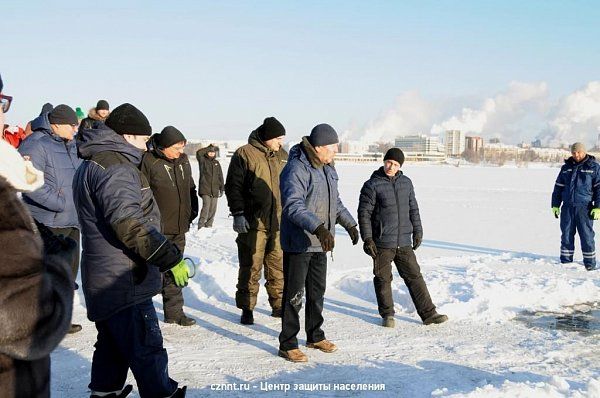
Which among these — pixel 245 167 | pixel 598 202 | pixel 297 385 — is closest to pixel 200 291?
pixel 245 167

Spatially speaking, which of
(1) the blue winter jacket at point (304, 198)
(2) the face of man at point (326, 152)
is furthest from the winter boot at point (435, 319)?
(2) the face of man at point (326, 152)

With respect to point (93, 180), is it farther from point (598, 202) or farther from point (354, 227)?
point (598, 202)

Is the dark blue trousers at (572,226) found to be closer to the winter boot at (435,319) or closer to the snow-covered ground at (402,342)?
the snow-covered ground at (402,342)

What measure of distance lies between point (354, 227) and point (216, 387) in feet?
6.11

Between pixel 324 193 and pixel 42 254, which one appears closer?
pixel 42 254

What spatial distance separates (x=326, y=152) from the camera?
4.58 m

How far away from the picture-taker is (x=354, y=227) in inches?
196

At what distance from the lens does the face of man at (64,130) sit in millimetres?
4859

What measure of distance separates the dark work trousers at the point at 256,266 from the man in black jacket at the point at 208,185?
6765 millimetres

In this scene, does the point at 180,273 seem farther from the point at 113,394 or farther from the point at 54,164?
the point at 54,164

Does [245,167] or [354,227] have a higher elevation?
[245,167]

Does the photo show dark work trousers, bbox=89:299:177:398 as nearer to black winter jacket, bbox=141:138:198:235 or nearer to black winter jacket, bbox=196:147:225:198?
black winter jacket, bbox=141:138:198:235

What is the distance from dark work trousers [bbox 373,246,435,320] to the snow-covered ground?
0.18 m

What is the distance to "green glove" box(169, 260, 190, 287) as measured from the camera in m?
3.03
